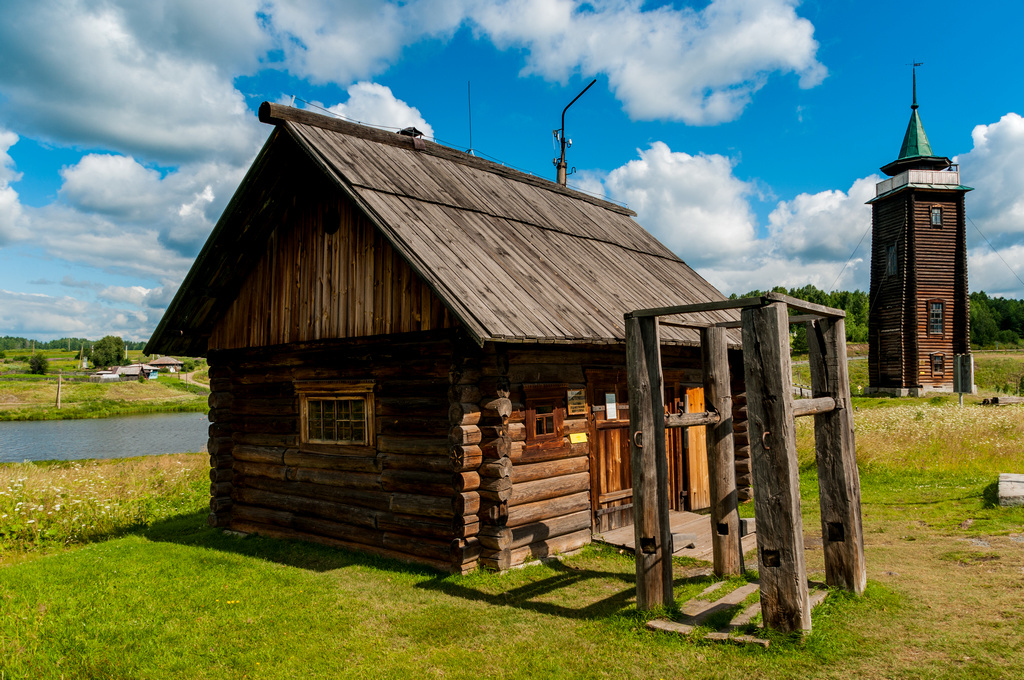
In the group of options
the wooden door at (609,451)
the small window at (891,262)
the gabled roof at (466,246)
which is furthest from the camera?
the small window at (891,262)

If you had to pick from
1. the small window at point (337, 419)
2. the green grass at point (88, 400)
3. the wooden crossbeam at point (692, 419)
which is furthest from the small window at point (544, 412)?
the green grass at point (88, 400)

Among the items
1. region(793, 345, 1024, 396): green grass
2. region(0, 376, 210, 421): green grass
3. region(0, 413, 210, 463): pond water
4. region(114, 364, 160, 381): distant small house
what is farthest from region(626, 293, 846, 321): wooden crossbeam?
region(114, 364, 160, 381): distant small house

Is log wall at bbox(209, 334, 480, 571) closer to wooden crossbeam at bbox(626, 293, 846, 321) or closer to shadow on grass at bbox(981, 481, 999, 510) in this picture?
wooden crossbeam at bbox(626, 293, 846, 321)

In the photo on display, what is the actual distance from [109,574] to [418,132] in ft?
29.4

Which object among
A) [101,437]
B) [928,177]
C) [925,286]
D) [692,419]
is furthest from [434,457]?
[928,177]

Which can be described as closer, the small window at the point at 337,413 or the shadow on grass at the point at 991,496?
the small window at the point at 337,413

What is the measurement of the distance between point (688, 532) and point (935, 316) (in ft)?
106

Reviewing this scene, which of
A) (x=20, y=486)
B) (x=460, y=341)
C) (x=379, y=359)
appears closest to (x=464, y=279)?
(x=460, y=341)

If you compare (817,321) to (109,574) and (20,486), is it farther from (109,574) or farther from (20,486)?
(20,486)

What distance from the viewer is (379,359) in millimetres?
9133

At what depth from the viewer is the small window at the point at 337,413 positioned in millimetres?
9297

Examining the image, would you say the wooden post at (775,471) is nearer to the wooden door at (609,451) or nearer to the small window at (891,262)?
the wooden door at (609,451)

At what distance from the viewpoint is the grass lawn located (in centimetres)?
523

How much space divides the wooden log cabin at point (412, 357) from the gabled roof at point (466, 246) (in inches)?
1.7
